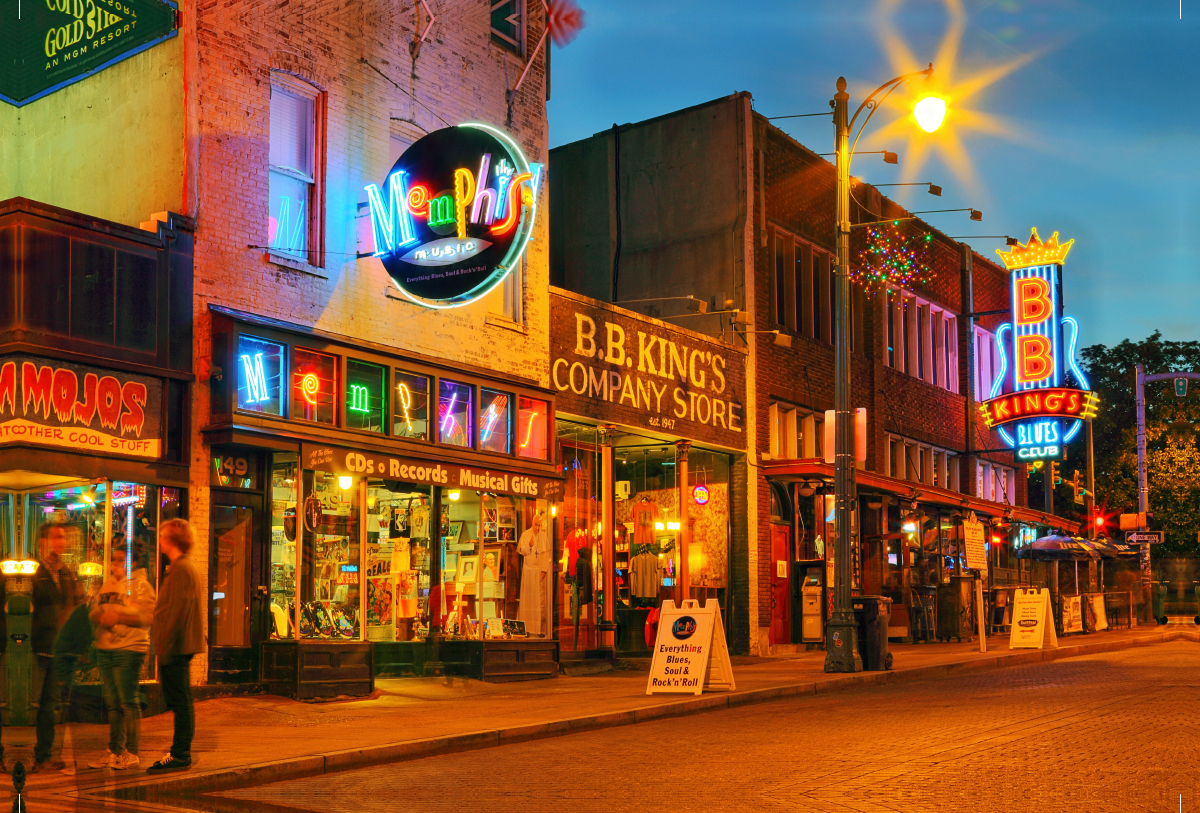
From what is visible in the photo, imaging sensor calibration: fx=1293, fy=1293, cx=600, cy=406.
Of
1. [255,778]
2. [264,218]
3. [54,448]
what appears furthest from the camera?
[264,218]

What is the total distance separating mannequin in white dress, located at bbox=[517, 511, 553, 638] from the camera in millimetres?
19516

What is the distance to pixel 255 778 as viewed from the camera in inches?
386

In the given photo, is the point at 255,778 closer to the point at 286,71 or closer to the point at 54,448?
the point at 54,448

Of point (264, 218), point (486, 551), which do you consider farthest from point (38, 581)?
point (486, 551)

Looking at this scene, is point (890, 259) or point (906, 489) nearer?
point (906, 489)

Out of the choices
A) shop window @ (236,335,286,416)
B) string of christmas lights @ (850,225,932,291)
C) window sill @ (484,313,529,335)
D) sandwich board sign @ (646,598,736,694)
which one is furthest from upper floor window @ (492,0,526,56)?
string of christmas lights @ (850,225,932,291)

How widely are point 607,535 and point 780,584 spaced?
19.0ft

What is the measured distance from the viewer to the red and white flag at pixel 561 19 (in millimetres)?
20656

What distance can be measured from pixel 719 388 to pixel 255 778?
15.7 metres

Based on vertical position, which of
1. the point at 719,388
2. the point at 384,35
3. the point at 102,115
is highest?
the point at 384,35

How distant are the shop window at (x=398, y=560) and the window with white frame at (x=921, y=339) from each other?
16.1 meters

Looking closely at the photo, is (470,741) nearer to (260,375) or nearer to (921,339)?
(260,375)

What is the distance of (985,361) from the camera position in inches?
1467

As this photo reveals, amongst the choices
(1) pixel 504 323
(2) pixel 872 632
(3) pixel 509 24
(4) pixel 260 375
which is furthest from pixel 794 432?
(4) pixel 260 375
